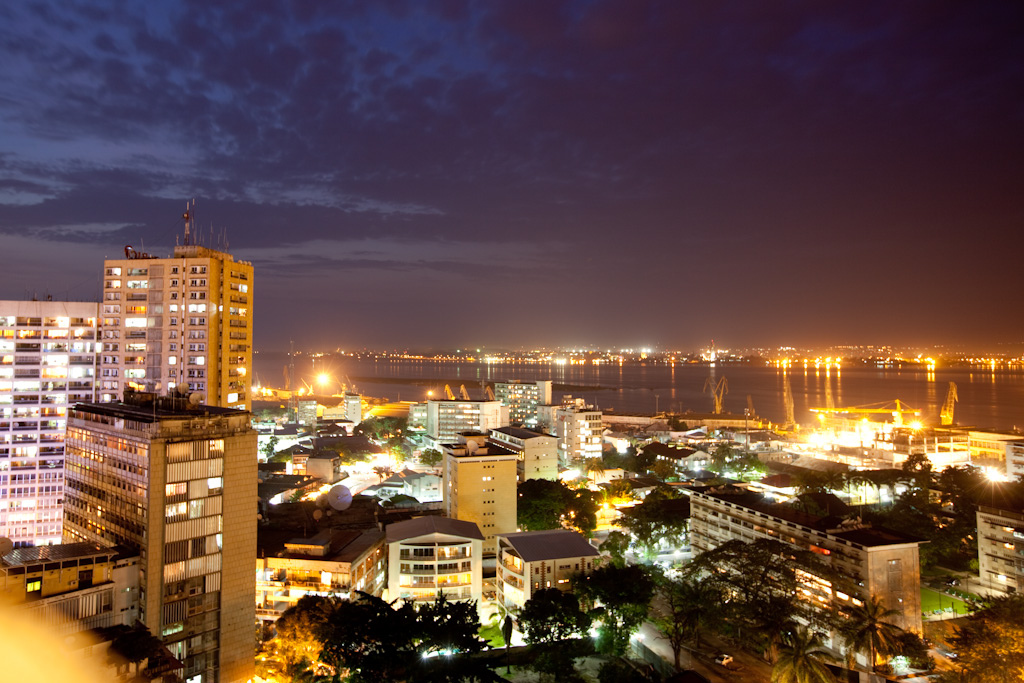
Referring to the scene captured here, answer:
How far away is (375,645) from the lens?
11.1 m

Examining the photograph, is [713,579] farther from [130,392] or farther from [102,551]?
[130,392]

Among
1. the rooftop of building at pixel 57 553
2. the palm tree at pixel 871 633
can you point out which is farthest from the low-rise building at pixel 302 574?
the palm tree at pixel 871 633

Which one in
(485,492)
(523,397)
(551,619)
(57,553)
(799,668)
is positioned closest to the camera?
(57,553)

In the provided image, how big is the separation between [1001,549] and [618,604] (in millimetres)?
11528

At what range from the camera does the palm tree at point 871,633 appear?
12203mm

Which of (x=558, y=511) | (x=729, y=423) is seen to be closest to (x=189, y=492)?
(x=558, y=511)

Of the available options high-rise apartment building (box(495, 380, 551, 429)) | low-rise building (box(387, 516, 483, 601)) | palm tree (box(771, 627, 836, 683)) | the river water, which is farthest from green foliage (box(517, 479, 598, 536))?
the river water

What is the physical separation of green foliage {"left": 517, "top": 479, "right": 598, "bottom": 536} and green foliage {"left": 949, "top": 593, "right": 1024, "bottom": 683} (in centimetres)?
1189

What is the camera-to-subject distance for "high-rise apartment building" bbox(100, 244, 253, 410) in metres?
19.3

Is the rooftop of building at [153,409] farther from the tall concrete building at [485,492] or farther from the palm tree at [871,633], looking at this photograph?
the palm tree at [871,633]

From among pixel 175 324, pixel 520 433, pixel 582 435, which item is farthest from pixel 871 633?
pixel 582 435

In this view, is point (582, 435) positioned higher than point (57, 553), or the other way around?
point (57, 553)

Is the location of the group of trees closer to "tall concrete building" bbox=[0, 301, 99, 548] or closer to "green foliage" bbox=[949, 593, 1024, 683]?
"green foliage" bbox=[949, 593, 1024, 683]

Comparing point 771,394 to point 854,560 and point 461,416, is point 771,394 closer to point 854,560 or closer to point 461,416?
point 461,416
